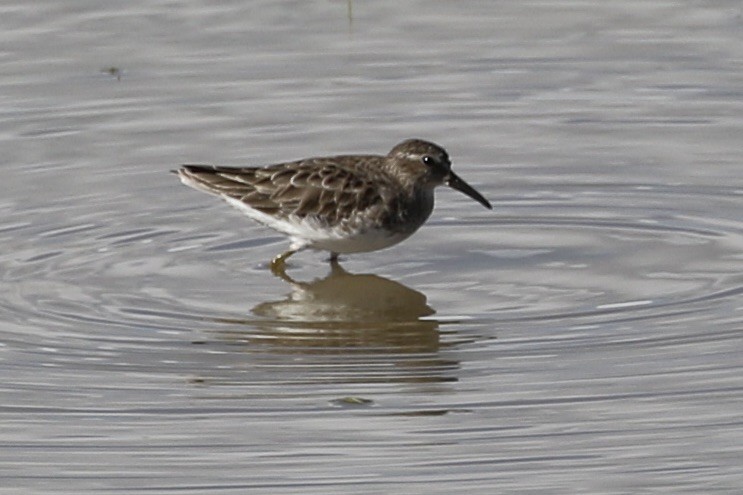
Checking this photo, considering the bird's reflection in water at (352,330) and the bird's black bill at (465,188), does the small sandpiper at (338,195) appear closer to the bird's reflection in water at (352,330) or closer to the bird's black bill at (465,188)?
the bird's black bill at (465,188)

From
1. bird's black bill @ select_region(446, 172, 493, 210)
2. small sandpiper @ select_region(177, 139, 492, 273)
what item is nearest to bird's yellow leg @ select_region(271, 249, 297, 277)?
small sandpiper @ select_region(177, 139, 492, 273)

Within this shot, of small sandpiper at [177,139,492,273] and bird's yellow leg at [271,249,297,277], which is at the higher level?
small sandpiper at [177,139,492,273]

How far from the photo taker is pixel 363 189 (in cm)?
1294

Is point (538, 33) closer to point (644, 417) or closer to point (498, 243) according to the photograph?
point (498, 243)

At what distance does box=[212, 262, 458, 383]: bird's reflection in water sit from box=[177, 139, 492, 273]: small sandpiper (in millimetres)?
297

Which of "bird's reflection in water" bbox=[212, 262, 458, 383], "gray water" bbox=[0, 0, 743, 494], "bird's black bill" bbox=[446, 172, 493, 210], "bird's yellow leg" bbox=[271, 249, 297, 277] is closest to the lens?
"gray water" bbox=[0, 0, 743, 494]

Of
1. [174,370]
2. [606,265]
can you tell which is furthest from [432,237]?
[174,370]

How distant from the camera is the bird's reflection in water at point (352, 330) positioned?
1037 centimetres

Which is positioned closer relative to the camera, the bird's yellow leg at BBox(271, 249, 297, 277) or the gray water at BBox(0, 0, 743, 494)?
the gray water at BBox(0, 0, 743, 494)

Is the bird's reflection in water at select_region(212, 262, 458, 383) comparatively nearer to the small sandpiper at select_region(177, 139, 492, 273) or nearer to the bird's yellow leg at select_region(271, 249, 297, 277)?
the bird's yellow leg at select_region(271, 249, 297, 277)

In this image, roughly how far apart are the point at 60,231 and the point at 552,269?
3.36m

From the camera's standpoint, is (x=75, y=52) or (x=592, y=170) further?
(x=75, y=52)

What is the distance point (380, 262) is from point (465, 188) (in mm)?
773

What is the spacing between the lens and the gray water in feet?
29.5
